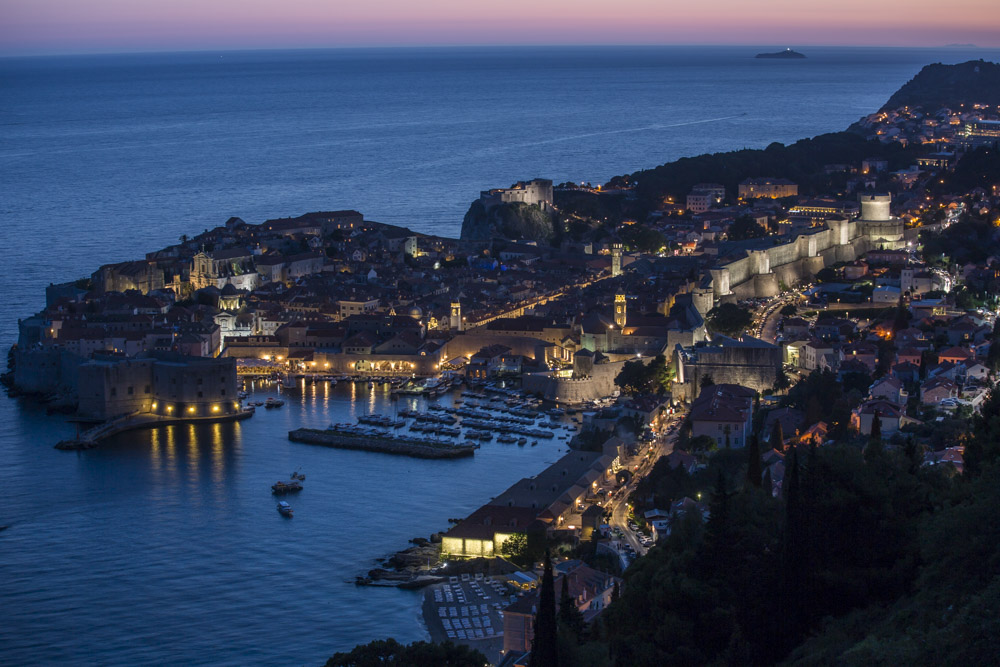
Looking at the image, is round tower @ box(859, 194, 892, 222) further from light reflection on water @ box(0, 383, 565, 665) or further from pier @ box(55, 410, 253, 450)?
pier @ box(55, 410, 253, 450)

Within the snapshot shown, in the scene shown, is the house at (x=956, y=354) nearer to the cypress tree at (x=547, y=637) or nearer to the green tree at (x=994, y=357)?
the green tree at (x=994, y=357)

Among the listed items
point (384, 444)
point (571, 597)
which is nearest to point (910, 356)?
point (384, 444)

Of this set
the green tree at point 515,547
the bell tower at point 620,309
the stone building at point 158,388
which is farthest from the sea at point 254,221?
the bell tower at point 620,309

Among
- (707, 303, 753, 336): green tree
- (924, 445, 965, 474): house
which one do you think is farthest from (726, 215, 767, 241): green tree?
(924, 445, 965, 474): house

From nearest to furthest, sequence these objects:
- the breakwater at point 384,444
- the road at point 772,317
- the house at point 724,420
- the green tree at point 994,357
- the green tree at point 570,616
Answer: the green tree at point 570,616, the house at point 724,420, the green tree at point 994,357, the breakwater at point 384,444, the road at point 772,317

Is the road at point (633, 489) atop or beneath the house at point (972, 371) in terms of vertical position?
beneath

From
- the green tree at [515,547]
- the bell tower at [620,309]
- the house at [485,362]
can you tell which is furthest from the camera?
the bell tower at [620,309]

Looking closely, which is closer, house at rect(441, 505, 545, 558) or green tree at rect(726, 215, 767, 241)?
house at rect(441, 505, 545, 558)

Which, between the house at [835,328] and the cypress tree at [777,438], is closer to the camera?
the cypress tree at [777,438]
